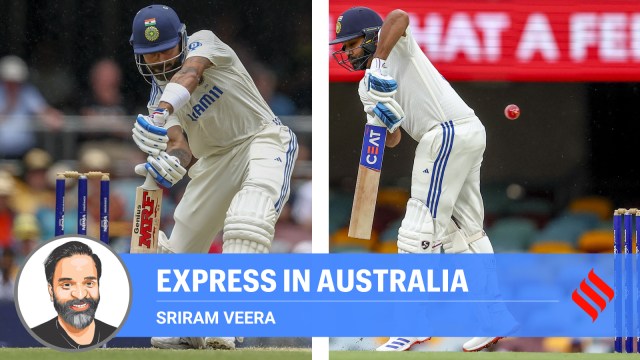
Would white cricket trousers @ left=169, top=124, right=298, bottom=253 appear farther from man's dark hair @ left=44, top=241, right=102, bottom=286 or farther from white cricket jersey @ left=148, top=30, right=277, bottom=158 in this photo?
man's dark hair @ left=44, top=241, right=102, bottom=286

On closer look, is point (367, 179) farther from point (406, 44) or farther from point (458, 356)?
point (458, 356)

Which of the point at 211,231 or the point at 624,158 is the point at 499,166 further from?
the point at 211,231

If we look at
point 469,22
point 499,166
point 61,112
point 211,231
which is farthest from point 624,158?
point 61,112

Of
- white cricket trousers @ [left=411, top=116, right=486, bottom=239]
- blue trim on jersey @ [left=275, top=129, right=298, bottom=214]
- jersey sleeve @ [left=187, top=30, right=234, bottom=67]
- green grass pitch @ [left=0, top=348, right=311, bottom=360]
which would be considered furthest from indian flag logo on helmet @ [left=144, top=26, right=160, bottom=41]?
green grass pitch @ [left=0, top=348, right=311, bottom=360]

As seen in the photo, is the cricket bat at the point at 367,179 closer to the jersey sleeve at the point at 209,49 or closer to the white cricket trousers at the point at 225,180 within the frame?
the white cricket trousers at the point at 225,180

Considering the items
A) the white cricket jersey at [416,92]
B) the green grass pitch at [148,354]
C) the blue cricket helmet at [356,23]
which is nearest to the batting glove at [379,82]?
the white cricket jersey at [416,92]

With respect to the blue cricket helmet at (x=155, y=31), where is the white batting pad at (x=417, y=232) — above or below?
below
